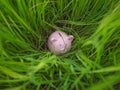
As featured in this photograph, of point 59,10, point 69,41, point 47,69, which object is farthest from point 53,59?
point 59,10

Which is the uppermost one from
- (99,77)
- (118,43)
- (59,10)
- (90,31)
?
(59,10)

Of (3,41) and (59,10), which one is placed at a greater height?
(59,10)

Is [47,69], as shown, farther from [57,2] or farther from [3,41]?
[57,2]

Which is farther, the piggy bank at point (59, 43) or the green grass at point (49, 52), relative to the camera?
the piggy bank at point (59, 43)

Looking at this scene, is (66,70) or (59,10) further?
(59,10)
